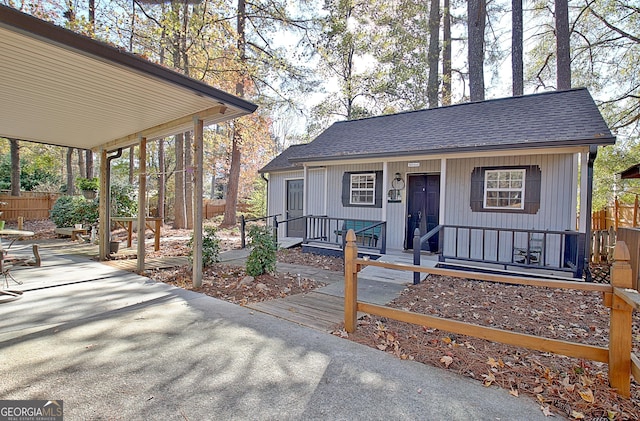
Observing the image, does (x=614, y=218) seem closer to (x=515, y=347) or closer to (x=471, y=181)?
(x=471, y=181)

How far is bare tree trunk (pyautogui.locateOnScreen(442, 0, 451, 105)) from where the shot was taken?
14.8 m

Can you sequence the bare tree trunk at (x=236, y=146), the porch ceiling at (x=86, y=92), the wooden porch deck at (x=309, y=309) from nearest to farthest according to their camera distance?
the porch ceiling at (x=86, y=92) < the wooden porch deck at (x=309, y=309) < the bare tree trunk at (x=236, y=146)

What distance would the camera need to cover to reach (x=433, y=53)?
14.5m

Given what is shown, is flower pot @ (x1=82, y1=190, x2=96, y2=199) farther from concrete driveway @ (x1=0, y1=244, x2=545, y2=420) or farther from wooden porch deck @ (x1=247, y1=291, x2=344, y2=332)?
wooden porch deck @ (x1=247, y1=291, x2=344, y2=332)

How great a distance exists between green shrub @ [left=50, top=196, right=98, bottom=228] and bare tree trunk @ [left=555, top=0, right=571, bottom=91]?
16.1 meters

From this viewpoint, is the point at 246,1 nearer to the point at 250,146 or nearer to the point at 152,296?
the point at 250,146

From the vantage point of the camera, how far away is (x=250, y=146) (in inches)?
633

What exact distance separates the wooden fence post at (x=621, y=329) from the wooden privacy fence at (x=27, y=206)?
2008 cm

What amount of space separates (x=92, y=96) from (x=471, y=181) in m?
7.06

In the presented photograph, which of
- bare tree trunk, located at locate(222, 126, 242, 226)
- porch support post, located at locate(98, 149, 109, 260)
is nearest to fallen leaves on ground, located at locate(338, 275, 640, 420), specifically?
porch support post, located at locate(98, 149, 109, 260)

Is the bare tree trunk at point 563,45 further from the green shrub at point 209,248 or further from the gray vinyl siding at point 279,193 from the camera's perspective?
the green shrub at point 209,248

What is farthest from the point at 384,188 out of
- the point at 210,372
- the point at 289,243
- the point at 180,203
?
the point at 180,203

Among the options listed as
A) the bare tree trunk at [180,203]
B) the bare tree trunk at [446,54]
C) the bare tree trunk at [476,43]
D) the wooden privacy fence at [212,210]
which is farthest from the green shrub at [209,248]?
the wooden privacy fence at [212,210]

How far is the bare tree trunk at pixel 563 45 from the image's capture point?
10.5 metres
